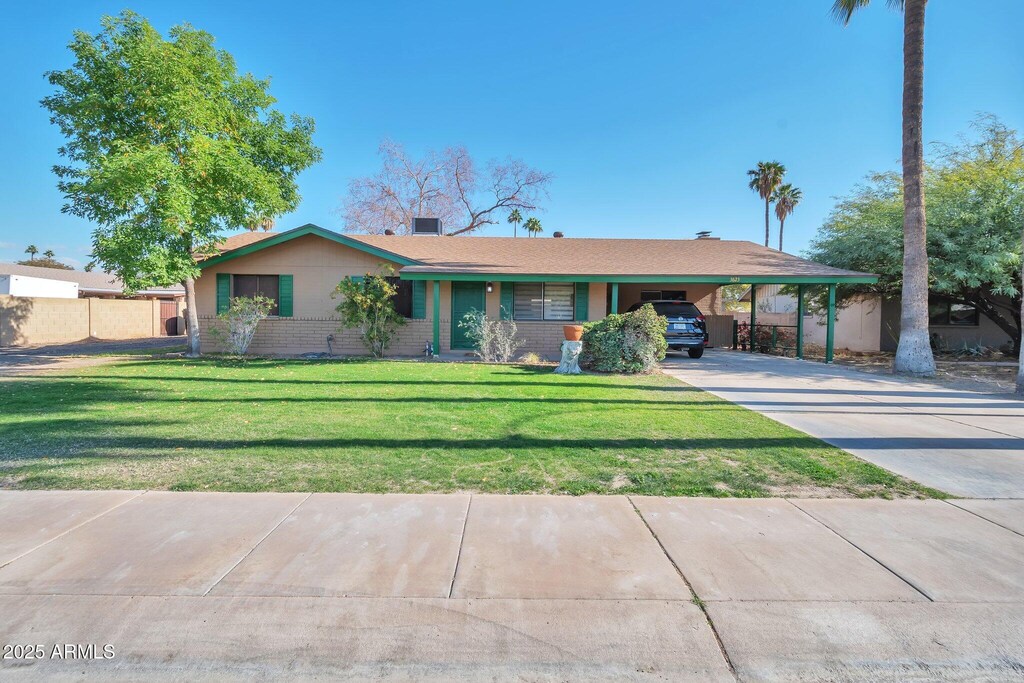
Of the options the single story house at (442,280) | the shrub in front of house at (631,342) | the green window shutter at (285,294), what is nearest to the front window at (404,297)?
the single story house at (442,280)

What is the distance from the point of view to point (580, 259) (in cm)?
1758

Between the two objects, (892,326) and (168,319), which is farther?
(168,319)

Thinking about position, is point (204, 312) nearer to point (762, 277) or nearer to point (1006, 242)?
point (762, 277)

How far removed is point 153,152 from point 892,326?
24.9 m

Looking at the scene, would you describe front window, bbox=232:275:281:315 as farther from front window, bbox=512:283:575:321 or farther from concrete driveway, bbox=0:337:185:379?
front window, bbox=512:283:575:321

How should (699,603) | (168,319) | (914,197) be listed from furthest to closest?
(168,319) → (914,197) → (699,603)

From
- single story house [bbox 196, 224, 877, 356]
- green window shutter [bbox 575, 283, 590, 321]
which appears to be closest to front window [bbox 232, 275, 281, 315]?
single story house [bbox 196, 224, 877, 356]

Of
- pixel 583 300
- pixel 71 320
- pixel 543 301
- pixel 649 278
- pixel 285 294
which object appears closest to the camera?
pixel 649 278

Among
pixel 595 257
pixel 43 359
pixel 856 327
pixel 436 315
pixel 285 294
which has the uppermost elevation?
pixel 595 257

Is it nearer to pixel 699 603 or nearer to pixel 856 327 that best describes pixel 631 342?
pixel 699 603

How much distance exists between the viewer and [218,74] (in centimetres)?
1459

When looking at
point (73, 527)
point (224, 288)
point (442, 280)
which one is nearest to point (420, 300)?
point (442, 280)

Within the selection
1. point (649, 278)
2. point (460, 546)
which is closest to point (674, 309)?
point (649, 278)

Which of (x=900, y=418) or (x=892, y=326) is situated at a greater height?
(x=892, y=326)
